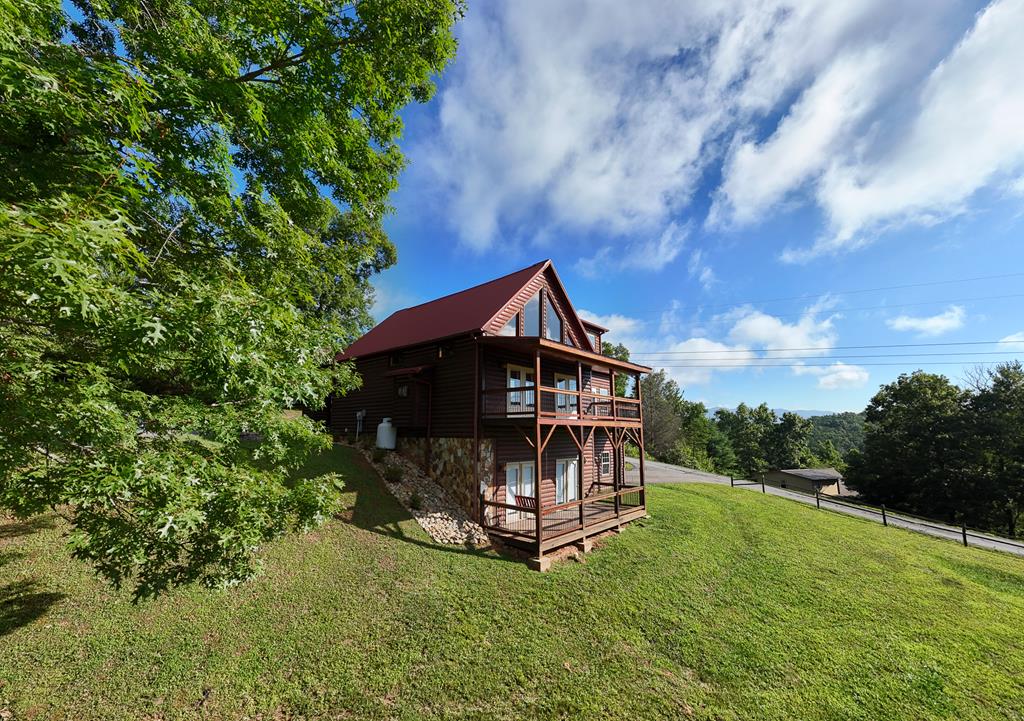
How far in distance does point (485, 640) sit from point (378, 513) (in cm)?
505

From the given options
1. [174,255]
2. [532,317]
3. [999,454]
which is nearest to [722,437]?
[999,454]

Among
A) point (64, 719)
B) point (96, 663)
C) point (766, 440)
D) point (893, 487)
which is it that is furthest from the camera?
point (766, 440)

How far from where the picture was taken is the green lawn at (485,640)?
4.78 m

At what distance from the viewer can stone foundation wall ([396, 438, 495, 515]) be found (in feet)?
36.6

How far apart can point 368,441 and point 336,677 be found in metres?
10.4

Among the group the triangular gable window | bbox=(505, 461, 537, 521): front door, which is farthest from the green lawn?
the triangular gable window

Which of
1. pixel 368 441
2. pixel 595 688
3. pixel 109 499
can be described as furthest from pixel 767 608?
pixel 368 441

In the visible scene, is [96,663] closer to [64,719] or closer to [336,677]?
[64,719]

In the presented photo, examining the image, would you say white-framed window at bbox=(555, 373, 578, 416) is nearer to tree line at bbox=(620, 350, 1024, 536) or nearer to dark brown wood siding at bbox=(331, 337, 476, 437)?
dark brown wood siding at bbox=(331, 337, 476, 437)

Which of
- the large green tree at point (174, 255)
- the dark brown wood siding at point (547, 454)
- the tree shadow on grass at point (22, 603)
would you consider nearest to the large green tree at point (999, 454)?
the dark brown wood siding at point (547, 454)

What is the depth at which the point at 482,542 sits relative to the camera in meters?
10.1

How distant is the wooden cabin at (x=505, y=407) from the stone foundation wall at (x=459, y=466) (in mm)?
31

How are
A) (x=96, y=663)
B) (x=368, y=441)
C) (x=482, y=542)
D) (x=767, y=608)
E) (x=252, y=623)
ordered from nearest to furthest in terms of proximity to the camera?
(x=96, y=663)
(x=252, y=623)
(x=767, y=608)
(x=482, y=542)
(x=368, y=441)

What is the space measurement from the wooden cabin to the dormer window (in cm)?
6
